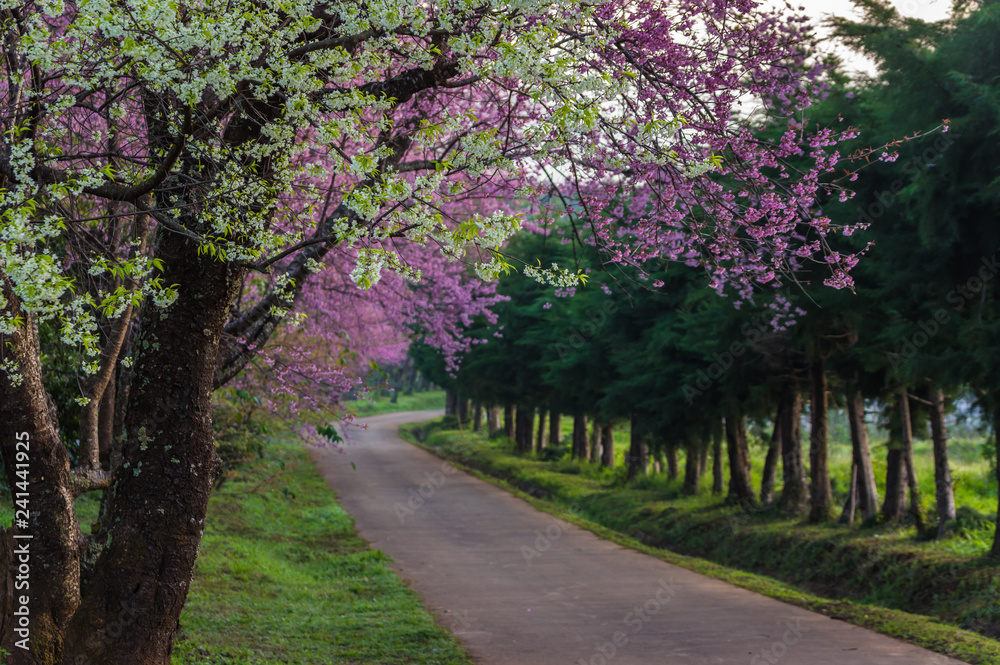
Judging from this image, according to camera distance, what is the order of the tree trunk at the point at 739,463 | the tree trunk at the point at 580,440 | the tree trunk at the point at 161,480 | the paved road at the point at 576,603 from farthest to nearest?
the tree trunk at the point at 580,440, the tree trunk at the point at 739,463, the paved road at the point at 576,603, the tree trunk at the point at 161,480

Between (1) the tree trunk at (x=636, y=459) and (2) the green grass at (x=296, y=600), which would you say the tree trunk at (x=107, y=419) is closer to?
(2) the green grass at (x=296, y=600)

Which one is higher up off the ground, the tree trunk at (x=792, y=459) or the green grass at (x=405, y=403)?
the tree trunk at (x=792, y=459)

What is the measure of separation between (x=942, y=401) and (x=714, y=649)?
9.58 meters

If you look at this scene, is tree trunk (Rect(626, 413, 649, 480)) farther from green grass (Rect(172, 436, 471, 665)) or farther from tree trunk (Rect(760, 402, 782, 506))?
green grass (Rect(172, 436, 471, 665))

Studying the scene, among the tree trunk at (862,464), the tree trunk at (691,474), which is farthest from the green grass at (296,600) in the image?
the tree trunk at (862,464)

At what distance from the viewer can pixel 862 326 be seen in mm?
14938

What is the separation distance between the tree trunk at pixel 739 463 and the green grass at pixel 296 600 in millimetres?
9332

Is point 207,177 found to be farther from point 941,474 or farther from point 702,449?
point 702,449

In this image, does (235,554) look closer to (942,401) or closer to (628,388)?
(628,388)

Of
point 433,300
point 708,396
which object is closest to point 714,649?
point 708,396

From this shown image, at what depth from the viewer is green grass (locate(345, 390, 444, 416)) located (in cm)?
7538

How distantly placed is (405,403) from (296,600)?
7319cm

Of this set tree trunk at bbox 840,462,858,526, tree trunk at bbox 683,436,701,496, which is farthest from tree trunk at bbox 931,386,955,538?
tree trunk at bbox 683,436,701,496

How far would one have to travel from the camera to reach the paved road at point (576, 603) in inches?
345
